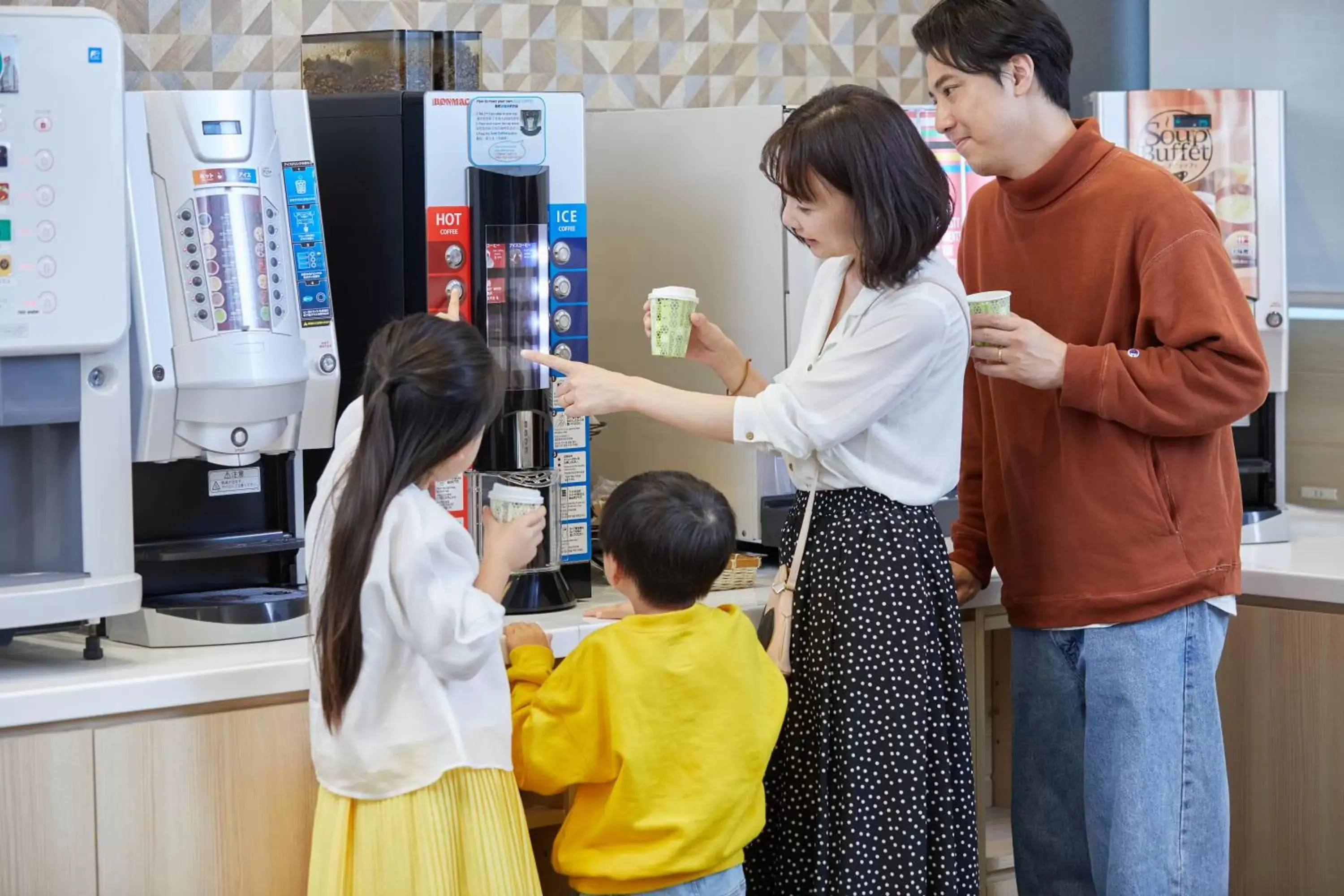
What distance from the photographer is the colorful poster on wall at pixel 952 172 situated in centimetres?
264

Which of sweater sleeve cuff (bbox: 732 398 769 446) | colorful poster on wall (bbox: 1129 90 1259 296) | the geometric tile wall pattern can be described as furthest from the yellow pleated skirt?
colorful poster on wall (bbox: 1129 90 1259 296)

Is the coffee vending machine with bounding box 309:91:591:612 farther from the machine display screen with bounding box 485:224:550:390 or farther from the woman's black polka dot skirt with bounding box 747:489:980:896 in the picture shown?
the woman's black polka dot skirt with bounding box 747:489:980:896

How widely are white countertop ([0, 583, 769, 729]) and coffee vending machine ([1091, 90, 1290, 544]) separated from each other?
4.75 feet

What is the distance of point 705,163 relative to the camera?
2.53m

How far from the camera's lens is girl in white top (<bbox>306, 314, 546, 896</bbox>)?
1.65m

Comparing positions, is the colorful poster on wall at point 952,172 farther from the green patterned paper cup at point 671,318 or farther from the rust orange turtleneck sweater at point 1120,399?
the green patterned paper cup at point 671,318

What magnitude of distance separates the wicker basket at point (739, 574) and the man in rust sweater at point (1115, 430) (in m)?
0.46

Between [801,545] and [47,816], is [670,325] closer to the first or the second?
[801,545]

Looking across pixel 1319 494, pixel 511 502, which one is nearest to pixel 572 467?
pixel 511 502

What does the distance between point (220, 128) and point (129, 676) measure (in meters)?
0.72

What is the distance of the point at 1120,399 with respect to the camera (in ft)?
6.22

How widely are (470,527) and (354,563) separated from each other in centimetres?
55

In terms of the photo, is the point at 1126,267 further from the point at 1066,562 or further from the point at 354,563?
the point at 354,563

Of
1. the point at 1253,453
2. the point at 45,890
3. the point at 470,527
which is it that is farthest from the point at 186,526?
the point at 1253,453
